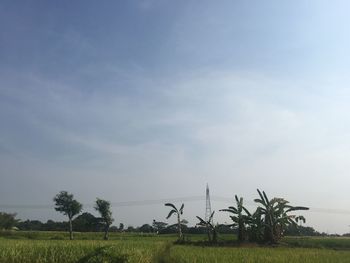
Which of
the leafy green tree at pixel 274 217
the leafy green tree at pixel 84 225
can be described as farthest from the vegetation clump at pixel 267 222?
the leafy green tree at pixel 84 225

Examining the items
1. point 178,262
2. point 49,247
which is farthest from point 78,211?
point 178,262

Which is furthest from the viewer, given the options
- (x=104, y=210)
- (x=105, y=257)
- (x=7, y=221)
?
(x=7, y=221)

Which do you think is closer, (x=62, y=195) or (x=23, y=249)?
(x=23, y=249)

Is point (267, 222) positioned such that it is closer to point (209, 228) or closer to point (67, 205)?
point (209, 228)

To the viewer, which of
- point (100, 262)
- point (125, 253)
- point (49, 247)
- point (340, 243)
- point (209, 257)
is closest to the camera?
point (100, 262)

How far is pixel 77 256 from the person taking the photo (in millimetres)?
25328

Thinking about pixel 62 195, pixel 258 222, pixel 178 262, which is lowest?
pixel 178 262

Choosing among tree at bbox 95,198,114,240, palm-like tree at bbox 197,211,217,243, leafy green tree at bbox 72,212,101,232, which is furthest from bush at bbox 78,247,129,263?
leafy green tree at bbox 72,212,101,232

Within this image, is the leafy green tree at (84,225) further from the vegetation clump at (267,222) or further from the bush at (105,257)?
the bush at (105,257)

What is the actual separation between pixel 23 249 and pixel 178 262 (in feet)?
28.2

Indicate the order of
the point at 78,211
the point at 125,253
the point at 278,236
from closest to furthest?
the point at 125,253 < the point at 278,236 < the point at 78,211

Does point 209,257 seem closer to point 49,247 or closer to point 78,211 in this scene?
point 49,247

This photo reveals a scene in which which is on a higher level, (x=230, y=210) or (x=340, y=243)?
(x=230, y=210)

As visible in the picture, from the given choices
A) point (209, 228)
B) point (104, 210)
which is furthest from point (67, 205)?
point (209, 228)
